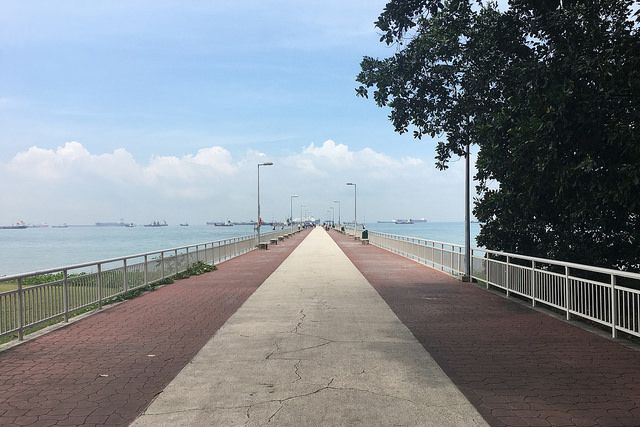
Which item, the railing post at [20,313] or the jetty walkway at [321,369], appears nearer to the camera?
the jetty walkway at [321,369]

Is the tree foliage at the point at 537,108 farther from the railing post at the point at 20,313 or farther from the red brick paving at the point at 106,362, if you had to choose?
the railing post at the point at 20,313

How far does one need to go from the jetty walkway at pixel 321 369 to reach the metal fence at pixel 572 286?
0.38 metres

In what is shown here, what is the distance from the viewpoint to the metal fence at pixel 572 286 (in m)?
7.70

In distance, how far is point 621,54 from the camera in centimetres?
929

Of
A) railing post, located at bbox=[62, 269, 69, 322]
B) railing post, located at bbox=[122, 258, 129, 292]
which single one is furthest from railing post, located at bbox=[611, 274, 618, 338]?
railing post, located at bbox=[122, 258, 129, 292]

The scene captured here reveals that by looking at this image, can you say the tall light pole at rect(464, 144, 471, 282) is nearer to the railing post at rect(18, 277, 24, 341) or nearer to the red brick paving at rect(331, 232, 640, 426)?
→ the red brick paving at rect(331, 232, 640, 426)

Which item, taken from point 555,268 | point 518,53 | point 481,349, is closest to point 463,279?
point 555,268

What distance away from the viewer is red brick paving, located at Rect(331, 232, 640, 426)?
15.7 ft

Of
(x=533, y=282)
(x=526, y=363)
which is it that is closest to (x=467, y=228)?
(x=533, y=282)

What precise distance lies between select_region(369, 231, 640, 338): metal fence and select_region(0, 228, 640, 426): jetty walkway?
1.25ft

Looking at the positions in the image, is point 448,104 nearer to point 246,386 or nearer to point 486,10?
point 486,10

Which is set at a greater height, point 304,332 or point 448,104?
point 448,104

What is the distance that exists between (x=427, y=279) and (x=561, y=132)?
26.4ft

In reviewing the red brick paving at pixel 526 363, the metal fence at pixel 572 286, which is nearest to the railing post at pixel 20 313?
the red brick paving at pixel 526 363
